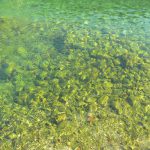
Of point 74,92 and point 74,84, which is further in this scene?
point 74,84

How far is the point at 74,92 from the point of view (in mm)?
16719

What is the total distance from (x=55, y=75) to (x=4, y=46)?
7.34 metres

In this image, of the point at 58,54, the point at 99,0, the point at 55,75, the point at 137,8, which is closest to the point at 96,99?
the point at 55,75

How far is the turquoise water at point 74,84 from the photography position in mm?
13766

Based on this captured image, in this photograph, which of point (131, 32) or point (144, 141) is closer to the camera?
point (144, 141)

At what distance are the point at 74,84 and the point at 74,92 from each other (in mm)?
976

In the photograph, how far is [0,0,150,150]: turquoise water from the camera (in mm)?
13766

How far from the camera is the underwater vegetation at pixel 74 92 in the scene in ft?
44.8

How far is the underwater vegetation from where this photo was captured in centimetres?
1366

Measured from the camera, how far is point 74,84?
1758 centimetres

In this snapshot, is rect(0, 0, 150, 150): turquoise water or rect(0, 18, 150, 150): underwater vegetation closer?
rect(0, 18, 150, 150): underwater vegetation

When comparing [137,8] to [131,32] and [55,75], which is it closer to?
[131,32]

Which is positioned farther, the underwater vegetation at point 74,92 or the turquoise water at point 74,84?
the turquoise water at point 74,84

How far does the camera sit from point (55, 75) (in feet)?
61.3
